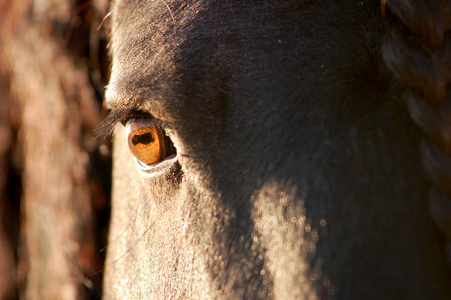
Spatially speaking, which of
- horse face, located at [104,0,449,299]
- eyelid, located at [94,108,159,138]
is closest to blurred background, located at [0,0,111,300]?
eyelid, located at [94,108,159,138]

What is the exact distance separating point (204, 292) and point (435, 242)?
1.65ft

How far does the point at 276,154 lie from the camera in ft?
3.40

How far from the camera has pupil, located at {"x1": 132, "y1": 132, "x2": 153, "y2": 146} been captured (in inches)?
51.9

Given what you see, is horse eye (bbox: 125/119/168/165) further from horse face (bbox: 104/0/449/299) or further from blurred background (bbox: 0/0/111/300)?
blurred background (bbox: 0/0/111/300)

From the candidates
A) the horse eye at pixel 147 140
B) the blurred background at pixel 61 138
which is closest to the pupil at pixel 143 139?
the horse eye at pixel 147 140

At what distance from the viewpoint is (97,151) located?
2.32 meters

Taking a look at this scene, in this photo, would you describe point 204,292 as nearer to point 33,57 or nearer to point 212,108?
point 212,108

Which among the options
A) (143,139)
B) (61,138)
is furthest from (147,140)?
(61,138)

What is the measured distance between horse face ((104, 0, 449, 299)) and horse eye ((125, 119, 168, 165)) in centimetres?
3

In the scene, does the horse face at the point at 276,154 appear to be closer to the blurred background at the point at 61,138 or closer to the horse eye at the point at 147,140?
the horse eye at the point at 147,140

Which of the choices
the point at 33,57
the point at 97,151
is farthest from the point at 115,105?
the point at 33,57

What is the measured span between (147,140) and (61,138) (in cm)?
119

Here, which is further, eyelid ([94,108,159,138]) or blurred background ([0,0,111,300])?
blurred background ([0,0,111,300])

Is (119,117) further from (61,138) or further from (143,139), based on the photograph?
(61,138)
